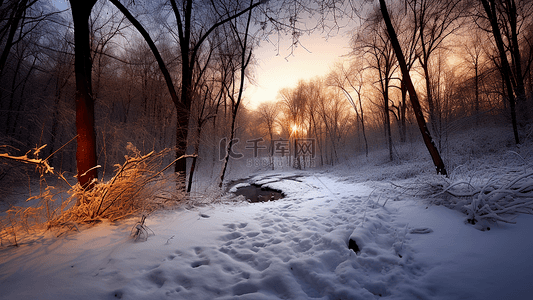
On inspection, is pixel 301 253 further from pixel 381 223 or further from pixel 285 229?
pixel 381 223

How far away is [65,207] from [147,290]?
89.3 inches

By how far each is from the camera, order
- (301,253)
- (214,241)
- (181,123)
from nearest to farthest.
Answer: (301,253), (214,241), (181,123)

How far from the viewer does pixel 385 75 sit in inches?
575

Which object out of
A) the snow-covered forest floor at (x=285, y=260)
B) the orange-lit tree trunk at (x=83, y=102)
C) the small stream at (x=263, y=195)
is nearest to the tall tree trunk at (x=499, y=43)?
the snow-covered forest floor at (x=285, y=260)

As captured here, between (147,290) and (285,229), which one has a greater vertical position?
(147,290)

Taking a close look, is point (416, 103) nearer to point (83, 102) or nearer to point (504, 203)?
point (504, 203)

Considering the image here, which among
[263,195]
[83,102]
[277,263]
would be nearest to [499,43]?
[263,195]

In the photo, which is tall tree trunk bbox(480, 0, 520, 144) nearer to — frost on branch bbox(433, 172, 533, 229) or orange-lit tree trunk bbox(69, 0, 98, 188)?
frost on branch bbox(433, 172, 533, 229)

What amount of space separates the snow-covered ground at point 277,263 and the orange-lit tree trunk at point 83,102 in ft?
4.67

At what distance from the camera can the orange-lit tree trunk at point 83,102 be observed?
3.27 m

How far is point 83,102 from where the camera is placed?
3.29m

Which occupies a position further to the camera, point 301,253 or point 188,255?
point 301,253

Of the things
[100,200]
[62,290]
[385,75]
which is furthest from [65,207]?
[385,75]

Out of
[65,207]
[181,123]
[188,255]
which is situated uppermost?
[181,123]
